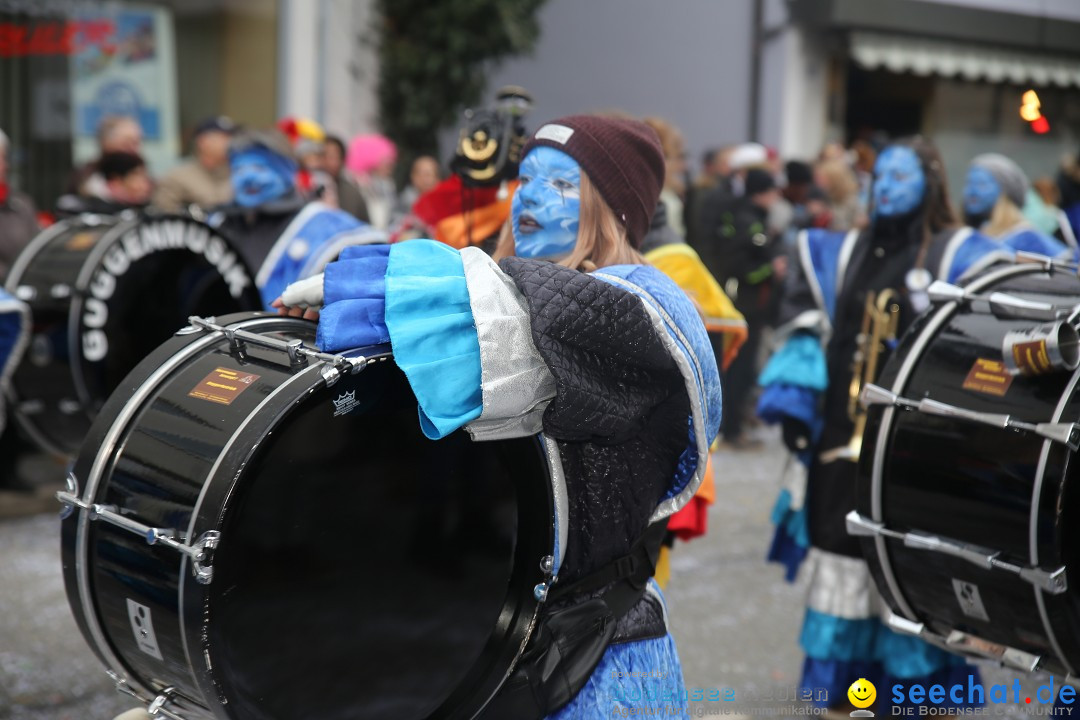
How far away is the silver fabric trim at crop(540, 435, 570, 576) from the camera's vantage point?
1913 mm

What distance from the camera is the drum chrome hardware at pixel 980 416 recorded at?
223 centimetres

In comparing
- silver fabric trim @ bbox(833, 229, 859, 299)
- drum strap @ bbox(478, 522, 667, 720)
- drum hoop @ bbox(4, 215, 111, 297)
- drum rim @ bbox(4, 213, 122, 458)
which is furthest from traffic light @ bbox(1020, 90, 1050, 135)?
drum hoop @ bbox(4, 215, 111, 297)

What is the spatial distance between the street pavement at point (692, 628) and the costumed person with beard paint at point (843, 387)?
0.35m

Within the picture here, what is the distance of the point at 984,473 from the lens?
241 centimetres

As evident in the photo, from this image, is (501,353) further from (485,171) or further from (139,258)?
(139,258)

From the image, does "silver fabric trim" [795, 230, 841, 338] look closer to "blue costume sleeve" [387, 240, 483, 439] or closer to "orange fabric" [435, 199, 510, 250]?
"orange fabric" [435, 199, 510, 250]

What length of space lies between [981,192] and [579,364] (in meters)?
4.06

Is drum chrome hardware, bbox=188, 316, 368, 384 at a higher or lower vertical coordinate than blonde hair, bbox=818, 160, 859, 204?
lower

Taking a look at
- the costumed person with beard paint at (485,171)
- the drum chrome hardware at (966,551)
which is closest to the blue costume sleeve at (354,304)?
the costumed person with beard paint at (485,171)

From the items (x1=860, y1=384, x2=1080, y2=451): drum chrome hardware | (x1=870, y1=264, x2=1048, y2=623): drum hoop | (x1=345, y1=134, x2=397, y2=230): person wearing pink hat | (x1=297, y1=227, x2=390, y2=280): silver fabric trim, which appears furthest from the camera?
(x1=345, y1=134, x2=397, y2=230): person wearing pink hat

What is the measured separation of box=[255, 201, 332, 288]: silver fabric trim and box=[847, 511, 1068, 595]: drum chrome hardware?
2.32 meters

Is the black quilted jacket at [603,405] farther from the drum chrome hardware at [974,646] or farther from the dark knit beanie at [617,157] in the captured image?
the drum chrome hardware at [974,646]

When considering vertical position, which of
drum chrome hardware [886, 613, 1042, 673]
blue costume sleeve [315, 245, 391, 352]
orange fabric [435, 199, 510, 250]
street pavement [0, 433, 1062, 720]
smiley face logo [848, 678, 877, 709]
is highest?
orange fabric [435, 199, 510, 250]

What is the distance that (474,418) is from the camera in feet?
5.64
